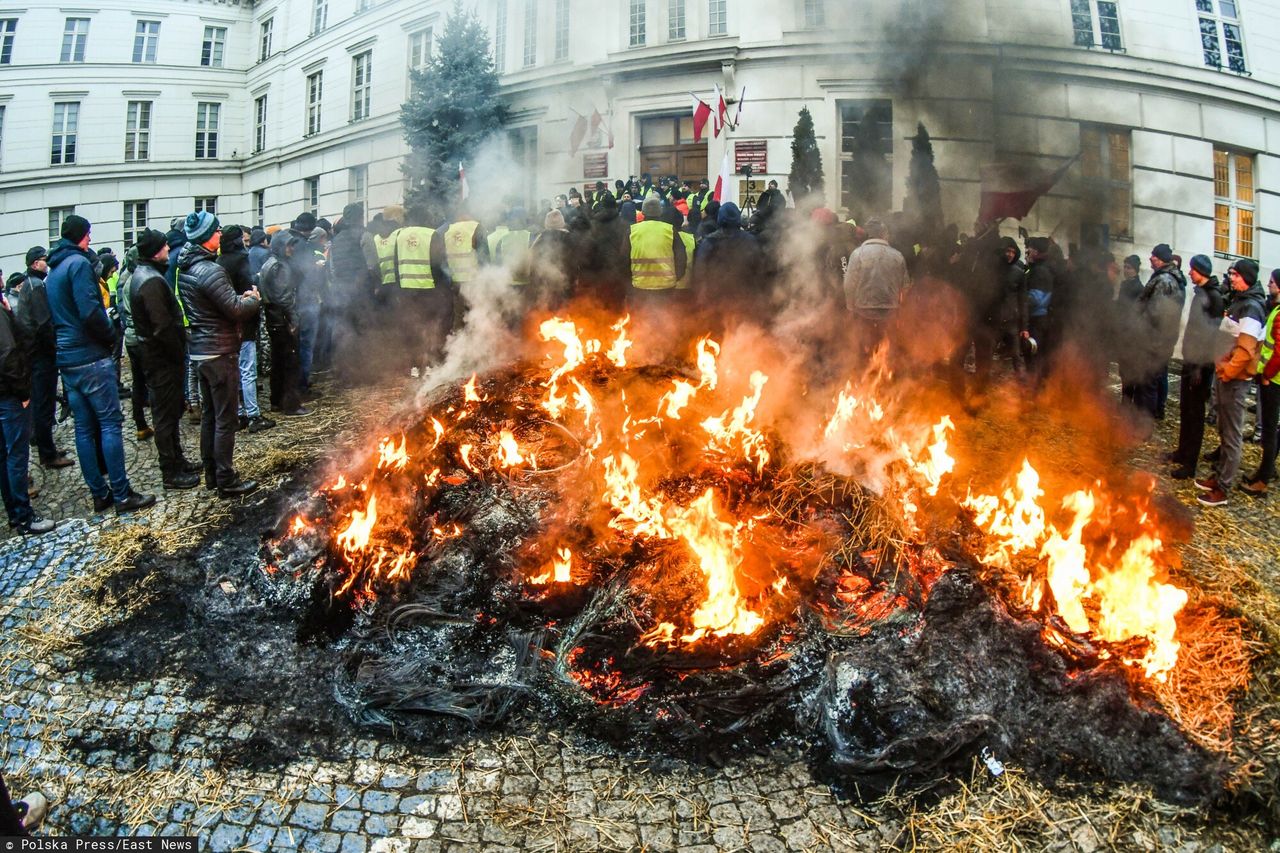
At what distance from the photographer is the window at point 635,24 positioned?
14.7 m

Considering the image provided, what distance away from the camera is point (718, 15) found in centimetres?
1445

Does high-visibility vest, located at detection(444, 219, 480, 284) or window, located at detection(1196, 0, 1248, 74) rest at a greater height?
window, located at detection(1196, 0, 1248, 74)

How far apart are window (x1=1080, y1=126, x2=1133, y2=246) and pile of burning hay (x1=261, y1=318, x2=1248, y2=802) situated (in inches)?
274

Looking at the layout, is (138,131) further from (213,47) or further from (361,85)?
(361,85)

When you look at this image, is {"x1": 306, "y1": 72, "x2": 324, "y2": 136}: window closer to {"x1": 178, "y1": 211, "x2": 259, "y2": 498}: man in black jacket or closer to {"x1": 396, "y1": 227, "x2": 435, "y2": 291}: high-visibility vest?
{"x1": 396, "y1": 227, "x2": 435, "y2": 291}: high-visibility vest

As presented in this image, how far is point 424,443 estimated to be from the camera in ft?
17.2

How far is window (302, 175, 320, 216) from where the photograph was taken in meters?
23.1

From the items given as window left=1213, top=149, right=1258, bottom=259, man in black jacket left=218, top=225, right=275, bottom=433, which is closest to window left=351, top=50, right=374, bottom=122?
man in black jacket left=218, top=225, right=275, bottom=433

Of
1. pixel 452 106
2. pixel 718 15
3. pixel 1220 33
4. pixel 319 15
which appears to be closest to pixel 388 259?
pixel 452 106

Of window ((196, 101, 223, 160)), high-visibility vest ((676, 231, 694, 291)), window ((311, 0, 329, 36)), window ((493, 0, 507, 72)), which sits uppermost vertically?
window ((311, 0, 329, 36))

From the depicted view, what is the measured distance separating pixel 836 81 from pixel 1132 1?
5.41 metres

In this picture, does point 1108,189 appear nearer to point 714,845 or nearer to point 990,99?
point 990,99

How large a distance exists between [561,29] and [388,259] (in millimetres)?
9030

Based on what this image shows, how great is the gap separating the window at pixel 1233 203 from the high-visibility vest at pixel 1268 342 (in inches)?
414
